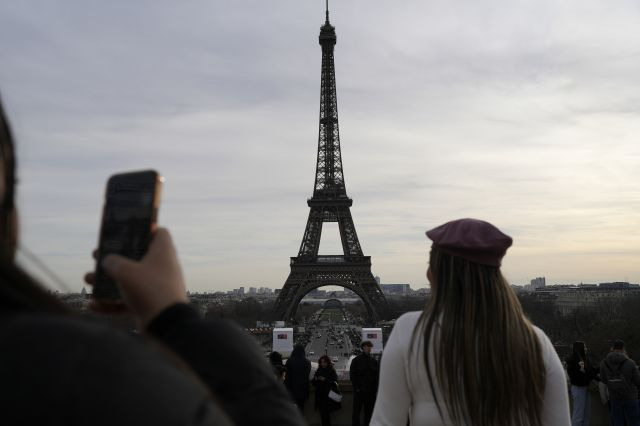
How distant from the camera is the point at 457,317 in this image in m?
2.48

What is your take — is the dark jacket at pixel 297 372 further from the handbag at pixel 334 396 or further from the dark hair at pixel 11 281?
the dark hair at pixel 11 281

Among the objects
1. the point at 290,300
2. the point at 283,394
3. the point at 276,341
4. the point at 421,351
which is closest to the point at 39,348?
the point at 283,394

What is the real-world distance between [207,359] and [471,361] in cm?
157

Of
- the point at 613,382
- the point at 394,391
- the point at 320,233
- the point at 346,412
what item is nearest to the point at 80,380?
the point at 394,391

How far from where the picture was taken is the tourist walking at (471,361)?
237 cm

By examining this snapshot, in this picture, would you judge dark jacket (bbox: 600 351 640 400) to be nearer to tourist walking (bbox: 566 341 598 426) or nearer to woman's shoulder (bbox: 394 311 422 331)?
tourist walking (bbox: 566 341 598 426)

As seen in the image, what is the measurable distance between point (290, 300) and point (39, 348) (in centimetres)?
4835

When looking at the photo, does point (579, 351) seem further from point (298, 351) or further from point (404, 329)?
point (404, 329)

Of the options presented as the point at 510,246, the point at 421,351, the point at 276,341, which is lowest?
the point at 276,341

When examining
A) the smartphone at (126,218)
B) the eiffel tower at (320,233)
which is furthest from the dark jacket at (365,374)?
the eiffel tower at (320,233)

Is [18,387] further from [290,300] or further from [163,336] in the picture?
[290,300]

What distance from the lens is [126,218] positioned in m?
1.33

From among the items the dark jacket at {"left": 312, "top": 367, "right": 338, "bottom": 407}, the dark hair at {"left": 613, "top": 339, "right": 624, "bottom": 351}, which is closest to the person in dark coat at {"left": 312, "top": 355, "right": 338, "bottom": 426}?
the dark jacket at {"left": 312, "top": 367, "right": 338, "bottom": 407}

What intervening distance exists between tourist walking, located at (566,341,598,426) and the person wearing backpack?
28cm
